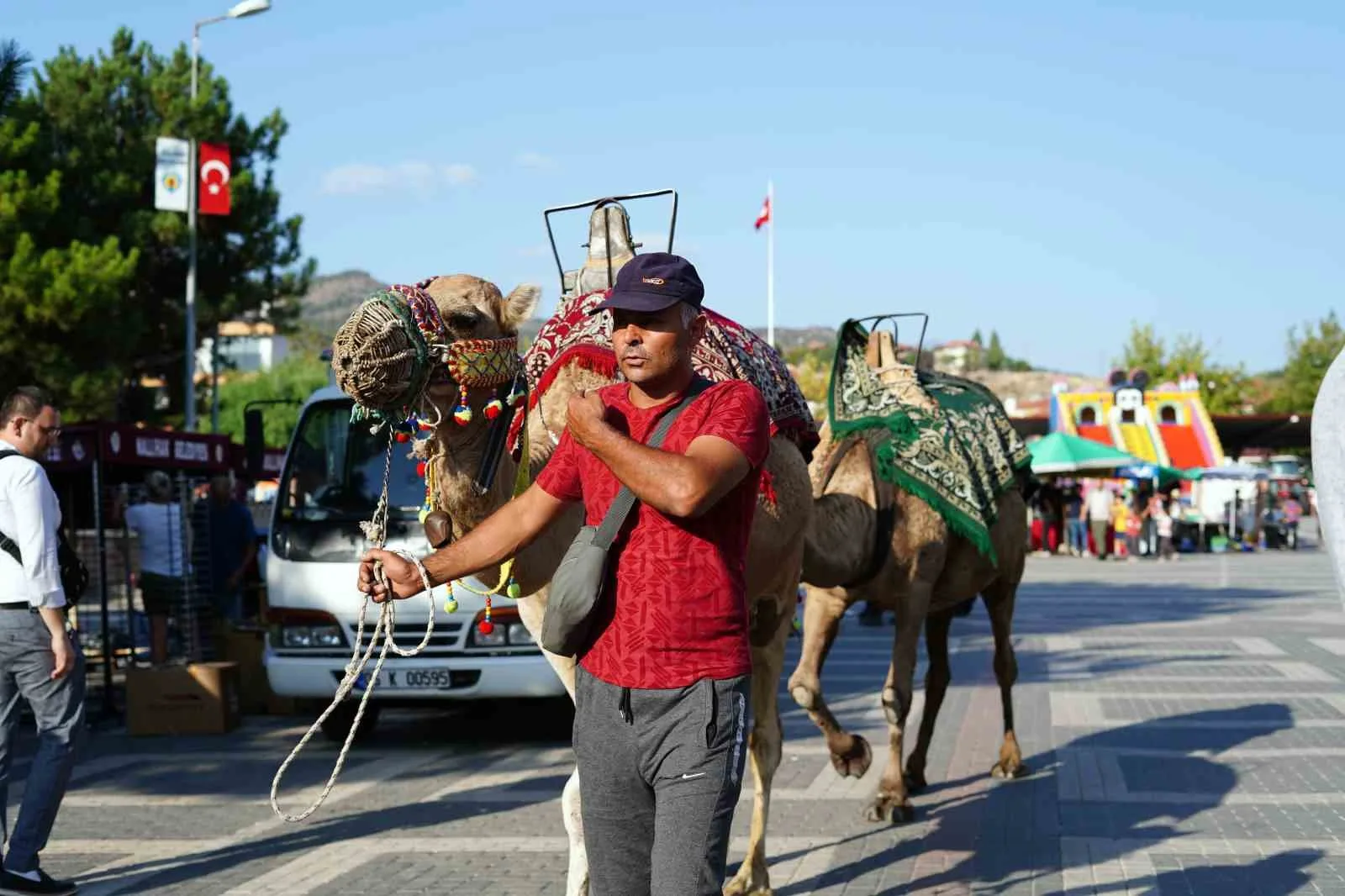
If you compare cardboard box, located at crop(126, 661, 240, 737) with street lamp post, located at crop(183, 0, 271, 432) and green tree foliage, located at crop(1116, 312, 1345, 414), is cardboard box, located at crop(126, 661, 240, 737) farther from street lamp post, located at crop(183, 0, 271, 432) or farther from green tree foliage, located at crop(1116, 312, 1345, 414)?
green tree foliage, located at crop(1116, 312, 1345, 414)

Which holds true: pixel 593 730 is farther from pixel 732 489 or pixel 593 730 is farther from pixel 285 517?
pixel 285 517

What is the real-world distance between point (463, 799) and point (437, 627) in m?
2.16

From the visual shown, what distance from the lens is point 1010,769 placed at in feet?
31.6

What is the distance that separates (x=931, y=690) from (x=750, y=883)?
3.58 m

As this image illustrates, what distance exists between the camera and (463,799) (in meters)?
9.35

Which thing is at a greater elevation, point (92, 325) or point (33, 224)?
point (33, 224)

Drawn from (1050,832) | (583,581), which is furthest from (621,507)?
(1050,832)

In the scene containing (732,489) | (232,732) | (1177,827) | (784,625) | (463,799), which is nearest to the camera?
(732,489)

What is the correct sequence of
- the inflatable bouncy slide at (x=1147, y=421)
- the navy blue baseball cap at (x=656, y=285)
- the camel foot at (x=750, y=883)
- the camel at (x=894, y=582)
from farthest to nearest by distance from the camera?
the inflatable bouncy slide at (x=1147, y=421), the camel at (x=894, y=582), the camel foot at (x=750, y=883), the navy blue baseball cap at (x=656, y=285)

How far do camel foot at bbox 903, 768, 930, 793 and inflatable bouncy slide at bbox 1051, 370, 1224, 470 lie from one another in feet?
133

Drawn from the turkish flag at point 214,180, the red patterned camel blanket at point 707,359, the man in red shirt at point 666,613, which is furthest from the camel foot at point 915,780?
the turkish flag at point 214,180

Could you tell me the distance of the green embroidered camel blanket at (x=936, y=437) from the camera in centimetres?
886

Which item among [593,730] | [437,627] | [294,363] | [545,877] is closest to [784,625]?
[545,877]

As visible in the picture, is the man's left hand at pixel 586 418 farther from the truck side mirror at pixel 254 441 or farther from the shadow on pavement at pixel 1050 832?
the truck side mirror at pixel 254 441
